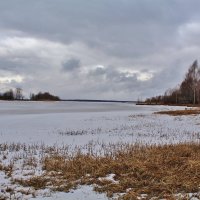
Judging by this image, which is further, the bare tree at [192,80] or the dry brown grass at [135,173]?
the bare tree at [192,80]

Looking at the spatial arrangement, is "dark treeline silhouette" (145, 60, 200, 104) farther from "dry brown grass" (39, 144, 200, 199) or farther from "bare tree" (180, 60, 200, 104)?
"dry brown grass" (39, 144, 200, 199)

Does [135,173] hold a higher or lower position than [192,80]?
lower

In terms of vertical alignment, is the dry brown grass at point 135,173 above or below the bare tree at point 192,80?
below

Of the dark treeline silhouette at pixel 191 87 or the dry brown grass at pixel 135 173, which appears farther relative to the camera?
the dark treeline silhouette at pixel 191 87

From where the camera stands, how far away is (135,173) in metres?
8.13

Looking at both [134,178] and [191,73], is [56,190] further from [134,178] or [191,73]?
[191,73]

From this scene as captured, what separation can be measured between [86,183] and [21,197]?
1511 millimetres

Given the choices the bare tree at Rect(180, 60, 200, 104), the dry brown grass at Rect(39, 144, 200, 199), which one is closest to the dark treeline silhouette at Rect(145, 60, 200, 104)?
the bare tree at Rect(180, 60, 200, 104)

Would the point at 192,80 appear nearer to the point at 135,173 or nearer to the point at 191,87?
the point at 191,87

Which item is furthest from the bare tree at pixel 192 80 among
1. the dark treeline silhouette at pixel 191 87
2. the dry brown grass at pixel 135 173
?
the dry brown grass at pixel 135 173

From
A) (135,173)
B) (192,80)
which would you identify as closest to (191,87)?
(192,80)

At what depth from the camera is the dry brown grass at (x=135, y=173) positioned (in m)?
7.09

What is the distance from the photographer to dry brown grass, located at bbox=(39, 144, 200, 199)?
709cm

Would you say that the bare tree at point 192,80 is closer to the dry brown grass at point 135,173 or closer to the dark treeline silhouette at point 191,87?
the dark treeline silhouette at point 191,87
